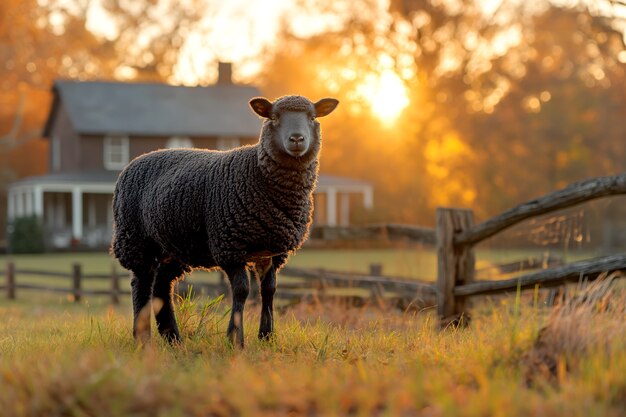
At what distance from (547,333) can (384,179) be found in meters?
42.2

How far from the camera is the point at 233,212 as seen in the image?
6785 millimetres

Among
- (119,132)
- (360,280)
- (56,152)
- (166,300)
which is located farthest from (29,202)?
(166,300)

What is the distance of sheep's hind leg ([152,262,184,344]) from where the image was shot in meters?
7.31

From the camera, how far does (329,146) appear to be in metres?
51.0

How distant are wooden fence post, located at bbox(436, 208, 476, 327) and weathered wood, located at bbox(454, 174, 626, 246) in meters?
0.10

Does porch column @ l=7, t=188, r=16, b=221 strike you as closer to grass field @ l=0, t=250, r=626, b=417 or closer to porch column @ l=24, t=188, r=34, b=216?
porch column @ l=24, t=188, r=34, b=216

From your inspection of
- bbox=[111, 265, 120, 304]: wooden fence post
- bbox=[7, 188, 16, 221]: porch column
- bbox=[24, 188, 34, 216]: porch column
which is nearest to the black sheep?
bbox=[111, 265, 120, 304]: wooden fence post

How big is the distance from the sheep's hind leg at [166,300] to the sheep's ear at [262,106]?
5.51ft

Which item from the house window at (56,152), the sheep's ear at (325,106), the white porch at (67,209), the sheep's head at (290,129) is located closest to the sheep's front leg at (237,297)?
the sheep's head at (290,129)

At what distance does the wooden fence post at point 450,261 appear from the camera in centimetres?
918

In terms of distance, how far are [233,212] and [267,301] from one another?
2.46 feet

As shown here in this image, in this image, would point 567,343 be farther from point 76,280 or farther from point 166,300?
point 76,280

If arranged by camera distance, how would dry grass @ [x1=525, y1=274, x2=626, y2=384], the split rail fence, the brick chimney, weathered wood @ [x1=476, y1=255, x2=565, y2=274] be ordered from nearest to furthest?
dry grass @ [x1=525, y1=274, x2=626, y2=384]
the split rail fence
weathered wood @ [x1=476, y1=255, x2=565, y2=274]
the brick chimney

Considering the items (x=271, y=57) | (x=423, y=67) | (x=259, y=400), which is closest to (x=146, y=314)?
(x=259, y=400)
